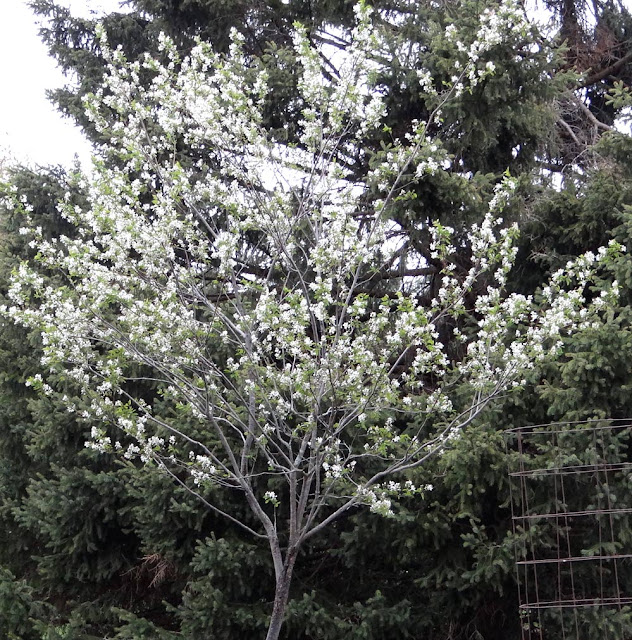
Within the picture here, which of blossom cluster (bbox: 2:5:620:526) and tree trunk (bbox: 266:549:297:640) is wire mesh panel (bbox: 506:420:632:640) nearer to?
blossom cluster (bbox: 2:5:620:526)

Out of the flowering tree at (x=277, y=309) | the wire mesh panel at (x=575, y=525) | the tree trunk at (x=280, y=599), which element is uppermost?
the flowering tree at (x=277, y=309)

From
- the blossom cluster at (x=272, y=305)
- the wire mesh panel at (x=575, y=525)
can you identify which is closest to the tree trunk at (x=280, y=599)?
the blossom cluster at (x=272, y=305)

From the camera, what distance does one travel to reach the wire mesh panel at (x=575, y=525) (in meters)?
5.43

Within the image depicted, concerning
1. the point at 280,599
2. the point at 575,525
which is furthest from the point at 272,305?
the point at 575,525

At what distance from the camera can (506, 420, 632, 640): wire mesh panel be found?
543 cm

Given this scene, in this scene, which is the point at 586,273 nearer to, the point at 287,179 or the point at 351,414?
Result: the point at 351,414

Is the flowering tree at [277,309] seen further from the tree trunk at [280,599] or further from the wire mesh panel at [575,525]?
the wire mesh panel at [575,525]

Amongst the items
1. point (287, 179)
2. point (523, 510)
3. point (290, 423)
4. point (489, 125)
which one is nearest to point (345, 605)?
point (290, 423)

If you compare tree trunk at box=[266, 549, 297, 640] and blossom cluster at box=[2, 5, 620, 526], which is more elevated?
blossom cluster at box=[2, 5, 620, 526]

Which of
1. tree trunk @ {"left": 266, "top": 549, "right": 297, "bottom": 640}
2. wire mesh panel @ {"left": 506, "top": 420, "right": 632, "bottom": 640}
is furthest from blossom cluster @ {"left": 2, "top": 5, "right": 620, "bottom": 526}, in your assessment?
wire mesh panel @ {"left": 506, "top": 420, "right": 632, "bottom": 640}

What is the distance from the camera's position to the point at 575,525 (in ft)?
19.9

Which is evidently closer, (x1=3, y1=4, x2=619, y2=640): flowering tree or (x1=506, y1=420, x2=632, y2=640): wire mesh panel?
(x1=3, y1=4, x2=619, y2=640): flowering tree

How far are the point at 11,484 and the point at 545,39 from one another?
22.0ft

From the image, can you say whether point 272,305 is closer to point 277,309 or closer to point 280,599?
point 277,309
